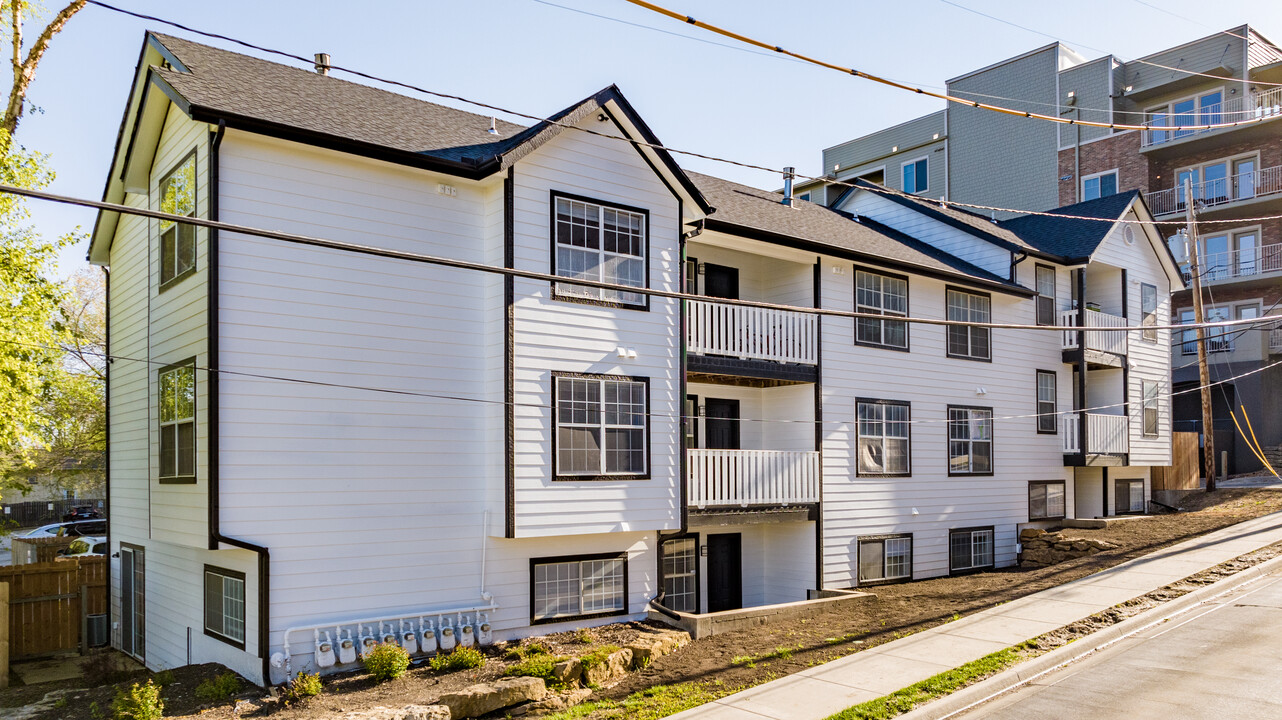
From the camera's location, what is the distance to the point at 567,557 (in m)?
14.4

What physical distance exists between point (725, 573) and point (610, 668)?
7.26 metres

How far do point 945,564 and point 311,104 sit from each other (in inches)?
658

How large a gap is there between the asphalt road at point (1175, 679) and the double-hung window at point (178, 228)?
473 inches

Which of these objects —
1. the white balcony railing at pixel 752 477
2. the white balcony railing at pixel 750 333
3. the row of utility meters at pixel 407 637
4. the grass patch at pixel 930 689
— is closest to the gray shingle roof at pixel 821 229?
the white balcony railing at pixel 750 333

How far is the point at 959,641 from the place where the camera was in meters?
13.0

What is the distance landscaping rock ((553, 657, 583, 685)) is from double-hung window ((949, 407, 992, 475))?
12964 millimetres

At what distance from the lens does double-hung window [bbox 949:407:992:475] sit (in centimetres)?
2169

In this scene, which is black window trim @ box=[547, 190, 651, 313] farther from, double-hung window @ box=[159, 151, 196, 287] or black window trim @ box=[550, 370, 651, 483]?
double-hung window @ box=[159, 151, 196, 287]

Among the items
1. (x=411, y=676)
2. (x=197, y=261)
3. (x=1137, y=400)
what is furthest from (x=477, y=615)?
(x=1137, y=400)

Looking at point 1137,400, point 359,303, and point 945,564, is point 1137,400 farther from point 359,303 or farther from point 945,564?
point 359,303

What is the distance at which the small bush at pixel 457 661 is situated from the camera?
11.9m

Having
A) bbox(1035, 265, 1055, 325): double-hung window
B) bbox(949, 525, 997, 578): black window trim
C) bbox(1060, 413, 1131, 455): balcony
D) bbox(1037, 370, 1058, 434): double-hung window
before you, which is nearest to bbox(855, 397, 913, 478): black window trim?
bbox(949, 525, 997, 578): black window trim

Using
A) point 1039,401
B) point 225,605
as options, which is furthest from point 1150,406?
point 225,605

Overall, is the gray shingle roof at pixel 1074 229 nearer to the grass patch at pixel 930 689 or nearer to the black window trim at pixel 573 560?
the grass patch at pixel 930 689
